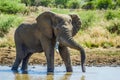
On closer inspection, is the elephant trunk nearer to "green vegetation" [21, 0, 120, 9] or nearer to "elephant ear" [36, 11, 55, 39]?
"elephant ear" [36, 11, 55, 39]

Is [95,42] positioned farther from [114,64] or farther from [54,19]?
[54,19]

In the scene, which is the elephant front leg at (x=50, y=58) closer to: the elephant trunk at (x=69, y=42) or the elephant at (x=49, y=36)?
the elephant at (x=49, y=36)

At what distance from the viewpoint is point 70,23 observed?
17.5 meters

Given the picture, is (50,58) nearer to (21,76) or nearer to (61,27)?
(61,27)

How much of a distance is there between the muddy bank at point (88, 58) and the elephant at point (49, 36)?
2.15 m

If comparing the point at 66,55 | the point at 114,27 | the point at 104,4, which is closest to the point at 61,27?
the point at 66,55

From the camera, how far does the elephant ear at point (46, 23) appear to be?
1772 cm

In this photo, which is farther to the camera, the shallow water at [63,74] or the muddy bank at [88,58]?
the muddy bank at [88,58]

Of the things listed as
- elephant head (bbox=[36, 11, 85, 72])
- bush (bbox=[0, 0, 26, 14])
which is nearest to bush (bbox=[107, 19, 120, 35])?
elephant head (bbox=[36, 11, 85, 72])

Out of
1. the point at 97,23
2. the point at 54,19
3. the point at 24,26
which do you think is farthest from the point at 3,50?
the point at 97,23

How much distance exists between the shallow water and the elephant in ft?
1.19

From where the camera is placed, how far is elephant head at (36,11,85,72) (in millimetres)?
16656

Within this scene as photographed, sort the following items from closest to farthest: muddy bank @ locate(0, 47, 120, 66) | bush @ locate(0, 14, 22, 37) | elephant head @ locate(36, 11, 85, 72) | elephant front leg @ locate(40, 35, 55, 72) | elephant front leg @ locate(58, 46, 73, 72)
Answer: elephant head @ locate(36, 11, 85, 72) → elephant front leg @ locate(40, 35, 55, 72) → elephant front leg @ locate(58, 46, 73, 72) → muddy bank @ locate(0, 47, 120, 66) → bush @ locate(0, 14, 22, 37)

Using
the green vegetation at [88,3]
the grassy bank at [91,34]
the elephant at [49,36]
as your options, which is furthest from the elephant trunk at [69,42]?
the green vegetation at [88,3]
